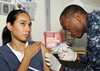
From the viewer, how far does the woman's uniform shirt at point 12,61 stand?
6.26 ft

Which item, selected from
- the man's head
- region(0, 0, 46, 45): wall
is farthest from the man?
region(0, 0, 46, 45): wall

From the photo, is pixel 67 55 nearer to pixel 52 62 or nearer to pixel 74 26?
pixel 52 62

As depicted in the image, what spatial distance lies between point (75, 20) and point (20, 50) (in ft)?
2.21

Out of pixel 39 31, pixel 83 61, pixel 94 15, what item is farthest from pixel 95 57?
pixel 39 31

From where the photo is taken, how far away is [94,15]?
1710 millimetres

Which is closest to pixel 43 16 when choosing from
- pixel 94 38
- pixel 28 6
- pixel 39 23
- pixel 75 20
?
pixel 39 23

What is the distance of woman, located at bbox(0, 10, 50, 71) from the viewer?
1.93m

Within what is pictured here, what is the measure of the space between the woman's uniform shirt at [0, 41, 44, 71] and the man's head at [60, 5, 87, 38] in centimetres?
46

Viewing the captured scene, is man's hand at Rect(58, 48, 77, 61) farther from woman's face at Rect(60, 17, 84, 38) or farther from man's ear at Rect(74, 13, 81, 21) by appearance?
man's ear at Rect(74, 13, 81, 21)

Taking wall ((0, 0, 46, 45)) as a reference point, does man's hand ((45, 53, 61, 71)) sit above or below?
below

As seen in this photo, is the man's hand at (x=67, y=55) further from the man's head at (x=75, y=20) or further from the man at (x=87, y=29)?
the man's head at (x=75, y=20)

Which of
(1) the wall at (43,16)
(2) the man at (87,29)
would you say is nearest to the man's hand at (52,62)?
(2) the man at (87,29)

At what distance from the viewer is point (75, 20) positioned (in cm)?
179

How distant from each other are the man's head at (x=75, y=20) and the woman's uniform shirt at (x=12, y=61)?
458mm
